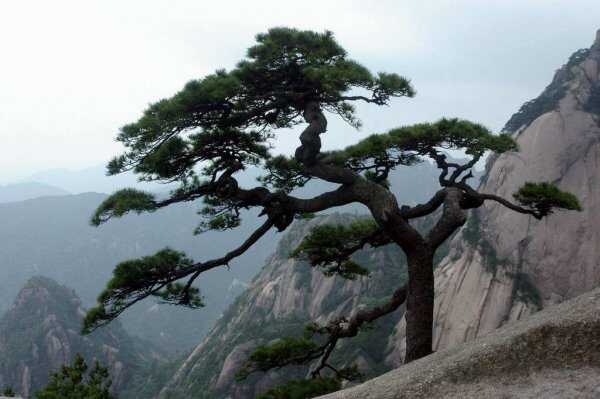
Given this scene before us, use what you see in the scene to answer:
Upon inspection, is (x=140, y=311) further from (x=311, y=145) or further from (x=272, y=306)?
(x=311, y=145)

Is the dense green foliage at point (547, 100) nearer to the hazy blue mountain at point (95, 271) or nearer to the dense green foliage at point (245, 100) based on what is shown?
the dense green foliage at point (245, 100)

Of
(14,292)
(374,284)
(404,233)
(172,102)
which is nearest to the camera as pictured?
(172,102)

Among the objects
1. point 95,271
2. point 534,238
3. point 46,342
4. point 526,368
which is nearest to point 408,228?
point 526,368

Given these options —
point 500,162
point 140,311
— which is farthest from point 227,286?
point 500,162

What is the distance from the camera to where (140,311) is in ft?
487

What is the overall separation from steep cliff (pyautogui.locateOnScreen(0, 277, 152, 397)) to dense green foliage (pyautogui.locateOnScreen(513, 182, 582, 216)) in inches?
2421

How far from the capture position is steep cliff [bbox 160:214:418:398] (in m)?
36.4

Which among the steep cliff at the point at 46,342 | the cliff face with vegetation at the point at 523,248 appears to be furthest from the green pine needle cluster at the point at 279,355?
the steep cliff at the point at 46,342

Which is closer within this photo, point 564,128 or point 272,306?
point 564,128

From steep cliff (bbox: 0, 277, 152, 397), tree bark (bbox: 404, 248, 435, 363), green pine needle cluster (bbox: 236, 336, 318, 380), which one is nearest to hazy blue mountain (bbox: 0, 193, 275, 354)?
steep cliff (bbox: 0, 277, 152, 397)

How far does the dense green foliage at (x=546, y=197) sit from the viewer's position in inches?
317

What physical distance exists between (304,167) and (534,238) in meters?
20.7

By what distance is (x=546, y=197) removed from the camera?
8.23 m

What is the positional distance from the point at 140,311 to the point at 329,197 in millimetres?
153855
